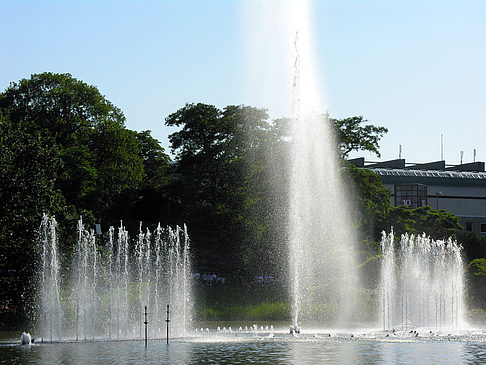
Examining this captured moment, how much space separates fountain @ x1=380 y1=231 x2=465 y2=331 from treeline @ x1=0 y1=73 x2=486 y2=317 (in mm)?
4336

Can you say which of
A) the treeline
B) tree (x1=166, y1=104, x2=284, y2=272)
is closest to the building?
the treeline

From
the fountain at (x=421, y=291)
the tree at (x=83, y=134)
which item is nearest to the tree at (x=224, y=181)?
the tree at (x=83, y=134)

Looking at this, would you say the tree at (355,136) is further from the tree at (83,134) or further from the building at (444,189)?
the building at (444,189)

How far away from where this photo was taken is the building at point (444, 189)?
401ft

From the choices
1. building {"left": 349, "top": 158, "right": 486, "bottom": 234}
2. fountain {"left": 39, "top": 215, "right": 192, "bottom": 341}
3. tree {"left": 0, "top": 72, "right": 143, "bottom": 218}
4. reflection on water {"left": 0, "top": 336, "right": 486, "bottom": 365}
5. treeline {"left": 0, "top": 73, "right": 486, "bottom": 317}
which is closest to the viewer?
reflection on water {"left": 0, "top": 336, "right": 486, "bottom": 365}

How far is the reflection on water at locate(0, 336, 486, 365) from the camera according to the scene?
27.5m

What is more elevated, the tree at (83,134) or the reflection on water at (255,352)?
the tree at (83,134)

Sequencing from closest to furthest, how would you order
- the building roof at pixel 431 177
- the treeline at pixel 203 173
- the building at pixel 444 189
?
the treeline at pixel 203 173, the building at pixel 444 189, the building roof at pixel 431 177

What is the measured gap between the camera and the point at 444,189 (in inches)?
5002

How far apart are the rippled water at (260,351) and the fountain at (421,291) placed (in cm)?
1444

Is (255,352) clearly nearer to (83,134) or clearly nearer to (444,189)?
(83,134)

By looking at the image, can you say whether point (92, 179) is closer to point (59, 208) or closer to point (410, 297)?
point (59, 208)

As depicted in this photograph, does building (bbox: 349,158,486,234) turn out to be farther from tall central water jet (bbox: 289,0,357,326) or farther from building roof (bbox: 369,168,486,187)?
tall central water jet (bbox: 289,0,357,326)

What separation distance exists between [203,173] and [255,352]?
38.4 m
